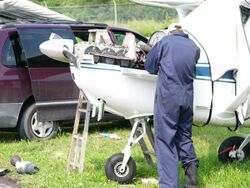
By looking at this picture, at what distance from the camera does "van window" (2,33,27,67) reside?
920 cm

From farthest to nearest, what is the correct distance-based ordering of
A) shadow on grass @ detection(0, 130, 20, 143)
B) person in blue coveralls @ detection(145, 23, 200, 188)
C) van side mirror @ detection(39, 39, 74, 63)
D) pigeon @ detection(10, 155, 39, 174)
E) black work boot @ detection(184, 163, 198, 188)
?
1. shadow on grass @ detection(0, 130, 20, 143)
2. pigeon @ detection(10, 155, 39, 174)
3. van side mirror @ detection(39, 39, 74, 63)
4. black work boot @ detection(184, 163, 198, 188)
5. person in blue coveralls @ detection(145, 23, 200, 188)

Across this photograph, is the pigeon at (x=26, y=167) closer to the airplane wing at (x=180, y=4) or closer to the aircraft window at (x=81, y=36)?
the airplane wing at (x=180, y=4)

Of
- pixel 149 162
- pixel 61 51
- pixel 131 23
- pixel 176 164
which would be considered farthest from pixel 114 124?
pixel 131 23

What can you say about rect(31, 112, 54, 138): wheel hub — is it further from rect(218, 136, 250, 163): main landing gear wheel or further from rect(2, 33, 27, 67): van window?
rect(218, 136, 250, 163): main landing gear wheel

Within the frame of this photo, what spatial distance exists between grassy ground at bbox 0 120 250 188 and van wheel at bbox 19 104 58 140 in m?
0.15

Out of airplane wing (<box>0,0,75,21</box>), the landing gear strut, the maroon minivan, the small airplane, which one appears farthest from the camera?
airplane wing (<box>0,0,75,21</box>)

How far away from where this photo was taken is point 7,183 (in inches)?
275

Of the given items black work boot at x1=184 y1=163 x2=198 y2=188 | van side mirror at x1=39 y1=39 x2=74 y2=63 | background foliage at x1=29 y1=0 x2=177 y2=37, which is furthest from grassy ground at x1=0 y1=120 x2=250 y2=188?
background foliage at x1=29 y1=0 x2=177 y2=37

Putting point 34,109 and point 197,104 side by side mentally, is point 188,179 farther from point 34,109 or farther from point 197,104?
point 34,109

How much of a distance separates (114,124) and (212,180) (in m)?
4.76

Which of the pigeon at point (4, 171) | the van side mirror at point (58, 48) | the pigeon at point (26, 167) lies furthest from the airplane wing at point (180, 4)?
the pigeon at point (4, 171)

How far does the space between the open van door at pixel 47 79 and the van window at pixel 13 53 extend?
0.63ft

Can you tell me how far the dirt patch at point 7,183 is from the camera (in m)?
6.85

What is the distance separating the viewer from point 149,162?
7.56 meters
